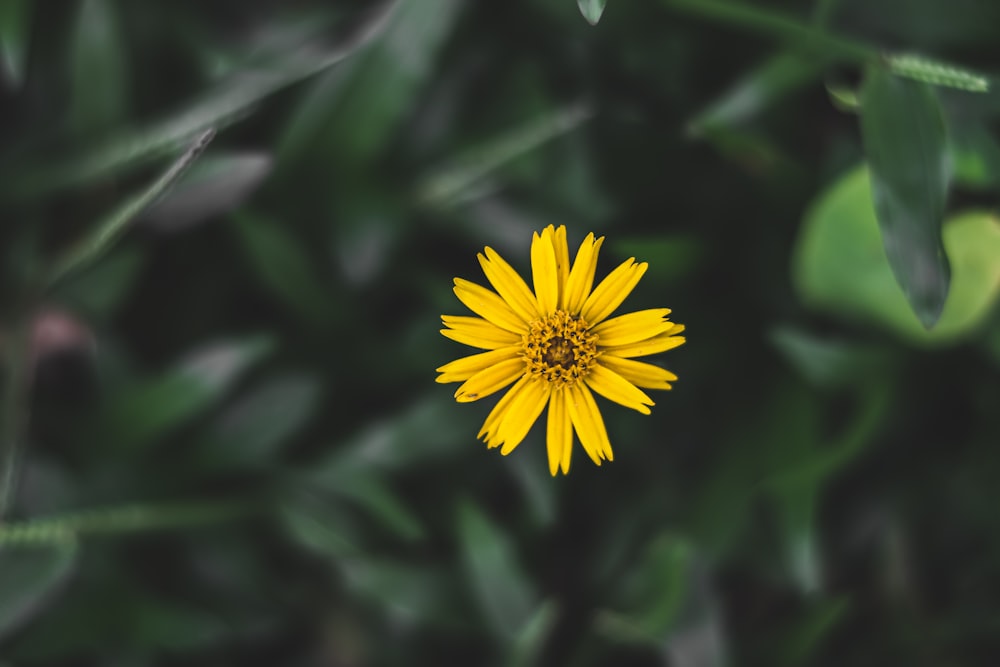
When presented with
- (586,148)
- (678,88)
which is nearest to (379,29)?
(586,148)

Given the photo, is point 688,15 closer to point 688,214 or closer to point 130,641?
point 688,214

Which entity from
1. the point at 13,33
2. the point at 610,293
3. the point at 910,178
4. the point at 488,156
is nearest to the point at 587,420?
the point at 610,293

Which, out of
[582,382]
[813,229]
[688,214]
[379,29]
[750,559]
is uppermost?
[379,29]

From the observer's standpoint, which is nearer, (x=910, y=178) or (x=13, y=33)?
(x=910, y=178)

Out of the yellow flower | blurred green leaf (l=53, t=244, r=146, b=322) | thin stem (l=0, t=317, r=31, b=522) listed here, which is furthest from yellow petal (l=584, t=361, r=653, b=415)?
thin stem (l=0, t=317, r=31, b=522)

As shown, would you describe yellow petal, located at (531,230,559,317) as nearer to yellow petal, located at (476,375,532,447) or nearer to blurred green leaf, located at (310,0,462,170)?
yellow petal, located at (476,375,532,447)

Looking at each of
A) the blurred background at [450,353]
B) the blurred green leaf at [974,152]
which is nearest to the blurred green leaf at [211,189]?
the blurred background at [450,353]

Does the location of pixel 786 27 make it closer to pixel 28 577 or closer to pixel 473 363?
pixel 473 363
